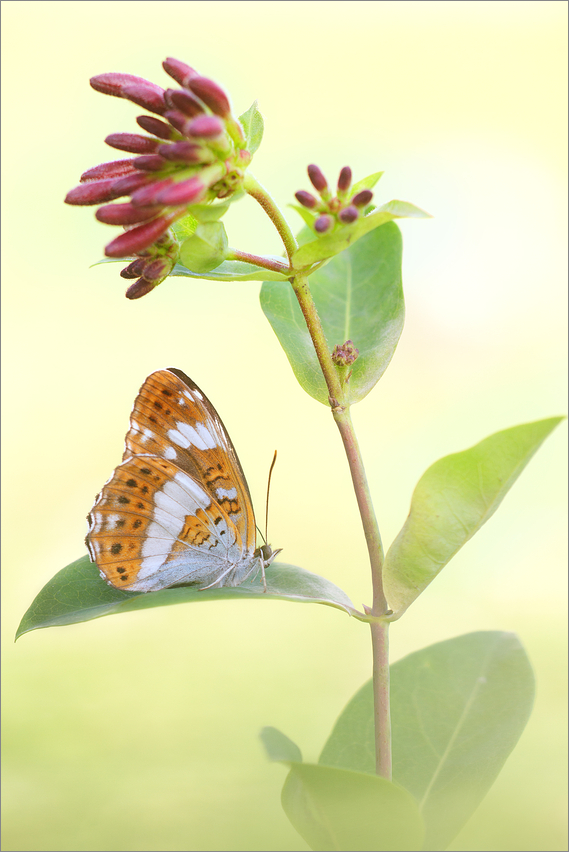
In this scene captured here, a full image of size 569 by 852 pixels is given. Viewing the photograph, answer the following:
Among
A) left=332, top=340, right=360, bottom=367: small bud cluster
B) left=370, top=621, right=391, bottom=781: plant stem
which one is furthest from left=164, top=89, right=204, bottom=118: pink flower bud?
left=370, top=621, right=391, bottom=781: plant stem

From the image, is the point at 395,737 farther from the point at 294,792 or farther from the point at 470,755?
the point at 294,792

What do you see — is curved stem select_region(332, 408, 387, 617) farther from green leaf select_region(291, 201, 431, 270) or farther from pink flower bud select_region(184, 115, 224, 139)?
pink flower bud select_region(184, 115, 224, 139)

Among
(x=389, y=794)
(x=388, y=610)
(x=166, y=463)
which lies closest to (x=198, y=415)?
(x=166, y=463)

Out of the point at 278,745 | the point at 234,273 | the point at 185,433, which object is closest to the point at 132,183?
the point at 234,273

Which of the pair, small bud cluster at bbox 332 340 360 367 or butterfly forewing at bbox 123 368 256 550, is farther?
butterfly forewing at bbox 123 368 256 550

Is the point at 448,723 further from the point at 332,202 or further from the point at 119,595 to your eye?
the point at 332,202

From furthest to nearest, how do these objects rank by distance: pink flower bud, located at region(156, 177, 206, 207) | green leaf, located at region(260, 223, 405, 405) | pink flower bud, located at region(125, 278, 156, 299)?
green leaf, located at region(260, 223, 405, 405)
pink flower bud, located at region(125, 278, 156, 299)
pink flower bud, located at region(156, 177, 206, 207)
